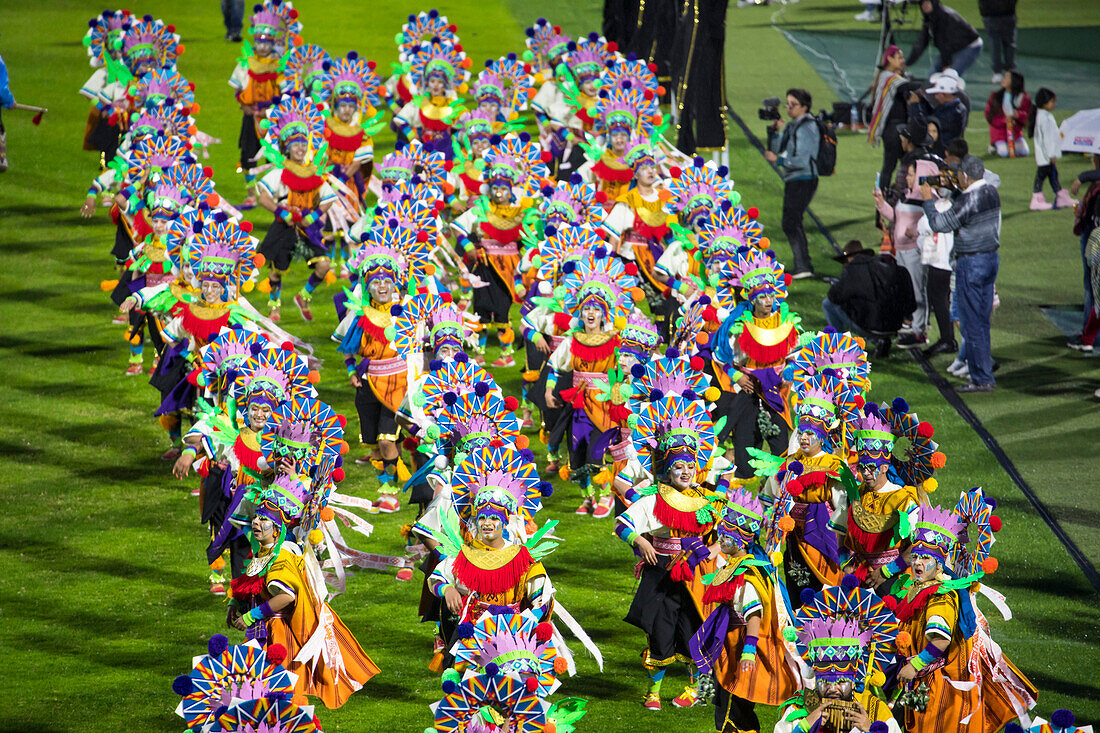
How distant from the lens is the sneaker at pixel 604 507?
10.1 metres

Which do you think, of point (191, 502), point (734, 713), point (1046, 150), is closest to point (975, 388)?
point (1046, 150)

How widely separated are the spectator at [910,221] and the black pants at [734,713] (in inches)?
244

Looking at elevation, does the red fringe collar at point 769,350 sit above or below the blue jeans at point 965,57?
below

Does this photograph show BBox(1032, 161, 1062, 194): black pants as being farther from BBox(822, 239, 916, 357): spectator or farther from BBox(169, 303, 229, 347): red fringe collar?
BBox(169, 303, 229, 347): red fringe collar

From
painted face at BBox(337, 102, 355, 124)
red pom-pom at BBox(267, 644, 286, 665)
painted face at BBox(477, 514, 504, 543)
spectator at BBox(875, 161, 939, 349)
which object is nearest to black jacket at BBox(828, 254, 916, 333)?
spectator at BBox(875, 161, 939, 349)

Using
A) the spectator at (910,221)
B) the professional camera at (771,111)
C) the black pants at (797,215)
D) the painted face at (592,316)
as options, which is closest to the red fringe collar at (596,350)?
the painted face at (592,316)

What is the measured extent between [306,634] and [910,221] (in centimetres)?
770

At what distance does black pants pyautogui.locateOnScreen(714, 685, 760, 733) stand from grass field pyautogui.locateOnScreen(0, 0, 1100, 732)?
446 millimetres

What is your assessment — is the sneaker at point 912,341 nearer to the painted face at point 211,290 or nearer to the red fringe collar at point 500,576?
the painted face at point 211,290

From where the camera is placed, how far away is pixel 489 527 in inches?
273

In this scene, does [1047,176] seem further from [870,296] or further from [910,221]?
[870,296]

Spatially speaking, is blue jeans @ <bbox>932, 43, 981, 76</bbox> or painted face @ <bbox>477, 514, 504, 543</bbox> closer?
painted face @ <bbox>477, 514, 504, 543</bbox>

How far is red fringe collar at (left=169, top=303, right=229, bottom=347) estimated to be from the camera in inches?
383

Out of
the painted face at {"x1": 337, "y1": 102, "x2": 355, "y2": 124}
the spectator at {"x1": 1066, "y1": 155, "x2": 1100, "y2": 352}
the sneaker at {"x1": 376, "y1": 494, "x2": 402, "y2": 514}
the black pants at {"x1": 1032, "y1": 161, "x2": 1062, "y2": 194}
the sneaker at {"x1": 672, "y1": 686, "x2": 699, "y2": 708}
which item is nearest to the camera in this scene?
the sneaker at {"x1": 672, "y1": 686, "x2": 699, "y2": 708}
